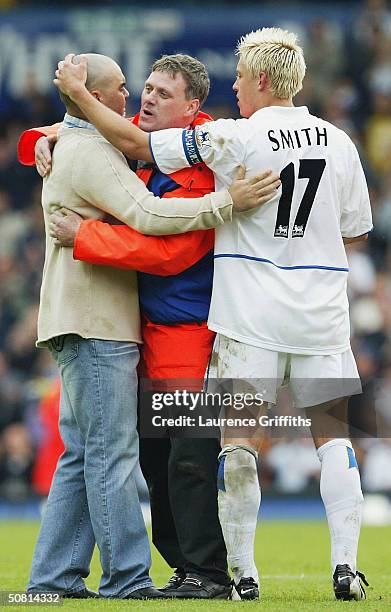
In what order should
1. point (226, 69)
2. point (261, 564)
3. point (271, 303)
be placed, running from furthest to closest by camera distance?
point (226, 69), point (261, 564), point (271, 303)

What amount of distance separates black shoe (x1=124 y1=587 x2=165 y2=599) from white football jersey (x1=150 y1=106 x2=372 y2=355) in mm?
1150

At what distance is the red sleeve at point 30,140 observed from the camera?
6.25 m

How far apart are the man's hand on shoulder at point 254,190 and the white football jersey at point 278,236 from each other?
5 centimetres

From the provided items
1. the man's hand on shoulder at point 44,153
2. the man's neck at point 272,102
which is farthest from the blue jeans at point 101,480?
the man's neck at point 272,102

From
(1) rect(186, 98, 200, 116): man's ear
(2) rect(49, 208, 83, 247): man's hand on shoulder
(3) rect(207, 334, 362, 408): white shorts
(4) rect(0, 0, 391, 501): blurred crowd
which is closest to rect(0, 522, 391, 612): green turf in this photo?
(3) rect(207, 334, 362, 408): white shorts

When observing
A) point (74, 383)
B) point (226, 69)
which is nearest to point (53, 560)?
point (74, 383)

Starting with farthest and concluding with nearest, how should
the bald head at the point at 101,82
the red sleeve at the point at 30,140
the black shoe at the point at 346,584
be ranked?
the red sleeve at the point at 30,140 < the bald head at the point at 101,82 < the black shoe at the point at 346,584

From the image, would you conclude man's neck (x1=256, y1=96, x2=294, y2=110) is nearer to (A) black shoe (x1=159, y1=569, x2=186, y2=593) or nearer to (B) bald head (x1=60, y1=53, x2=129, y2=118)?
(B) bald head (x1=60, y1=53, x2=129, y2=118)

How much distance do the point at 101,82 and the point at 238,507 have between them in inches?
78.0

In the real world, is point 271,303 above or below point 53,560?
above

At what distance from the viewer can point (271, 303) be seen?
220 inches

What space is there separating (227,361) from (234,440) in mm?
338

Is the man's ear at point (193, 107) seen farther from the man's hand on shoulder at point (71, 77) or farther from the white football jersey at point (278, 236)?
the man's hand on shoulder at point (71, 77)

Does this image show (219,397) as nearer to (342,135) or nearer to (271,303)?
(271,303)
